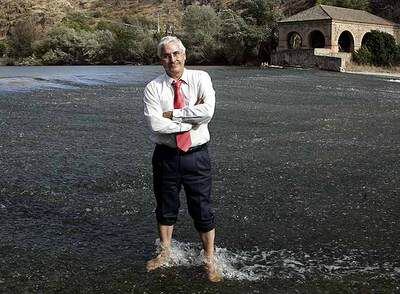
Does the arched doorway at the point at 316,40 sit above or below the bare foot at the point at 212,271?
above

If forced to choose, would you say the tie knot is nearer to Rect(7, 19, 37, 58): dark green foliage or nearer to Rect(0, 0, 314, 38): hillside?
Rect(7, 19, 37, 58): dark green foliage

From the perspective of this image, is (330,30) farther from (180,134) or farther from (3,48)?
(3,48)

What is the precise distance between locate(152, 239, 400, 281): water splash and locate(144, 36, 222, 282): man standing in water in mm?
220

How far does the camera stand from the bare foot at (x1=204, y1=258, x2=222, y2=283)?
4.62 metres

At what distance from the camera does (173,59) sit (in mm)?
4480

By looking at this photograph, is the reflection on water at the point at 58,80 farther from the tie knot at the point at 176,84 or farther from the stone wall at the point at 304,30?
the stone wall at the point at 304,30

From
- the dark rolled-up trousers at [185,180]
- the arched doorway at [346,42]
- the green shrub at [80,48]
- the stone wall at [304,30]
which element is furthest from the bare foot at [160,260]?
the green shrub at [80,48]

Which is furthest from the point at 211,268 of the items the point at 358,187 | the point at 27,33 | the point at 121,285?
the point at 27,33

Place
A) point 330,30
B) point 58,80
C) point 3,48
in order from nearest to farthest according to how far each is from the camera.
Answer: point 58,80 < point 330,30 < point 3,48

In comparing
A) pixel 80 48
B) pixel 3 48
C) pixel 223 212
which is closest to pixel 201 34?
pixel 80 48

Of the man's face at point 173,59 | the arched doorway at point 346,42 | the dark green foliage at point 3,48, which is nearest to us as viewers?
the man's face at point 173,59

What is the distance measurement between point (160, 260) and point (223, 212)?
1.73 metres

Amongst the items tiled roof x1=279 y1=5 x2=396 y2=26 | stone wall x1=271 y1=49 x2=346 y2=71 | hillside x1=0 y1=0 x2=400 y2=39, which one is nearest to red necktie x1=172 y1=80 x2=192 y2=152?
stone wall x1=271 y1=49 x2=346 y2=71

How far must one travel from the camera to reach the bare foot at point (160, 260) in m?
4.84
